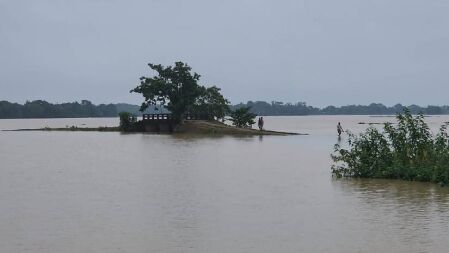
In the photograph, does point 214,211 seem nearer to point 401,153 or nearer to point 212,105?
point 401,153

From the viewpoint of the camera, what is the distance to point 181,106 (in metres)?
76.5

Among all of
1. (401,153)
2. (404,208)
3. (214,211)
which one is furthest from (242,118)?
(214,211)

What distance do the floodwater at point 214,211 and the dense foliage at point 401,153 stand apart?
0.88m

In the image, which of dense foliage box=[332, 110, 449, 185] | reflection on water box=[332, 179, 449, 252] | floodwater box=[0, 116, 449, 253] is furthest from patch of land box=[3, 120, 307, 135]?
reflection on water box=[332, 179, 449, 252]

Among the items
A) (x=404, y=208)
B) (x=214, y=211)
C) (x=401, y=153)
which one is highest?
(x=401, y=153)

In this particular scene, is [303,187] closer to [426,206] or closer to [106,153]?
[426,206]

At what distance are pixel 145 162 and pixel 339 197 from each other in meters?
Answer: 16.3

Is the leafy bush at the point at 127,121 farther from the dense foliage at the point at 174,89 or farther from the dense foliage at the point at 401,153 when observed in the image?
the dense foliage at the point at 401,153

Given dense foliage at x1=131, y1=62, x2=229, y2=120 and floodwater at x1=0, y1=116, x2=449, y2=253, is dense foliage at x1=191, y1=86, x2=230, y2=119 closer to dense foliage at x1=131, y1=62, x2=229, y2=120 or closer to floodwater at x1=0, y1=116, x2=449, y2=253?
dense foliage at x1=131, y1=62, x2=229, y2=120

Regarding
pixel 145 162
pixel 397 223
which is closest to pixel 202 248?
pixel 397 223

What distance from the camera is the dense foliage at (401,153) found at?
24697 millimetres

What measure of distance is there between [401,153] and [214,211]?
10950mm

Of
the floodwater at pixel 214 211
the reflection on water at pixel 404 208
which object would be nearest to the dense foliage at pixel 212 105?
the floodwater at pixel 214 211

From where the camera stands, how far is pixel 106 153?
1672 inches
